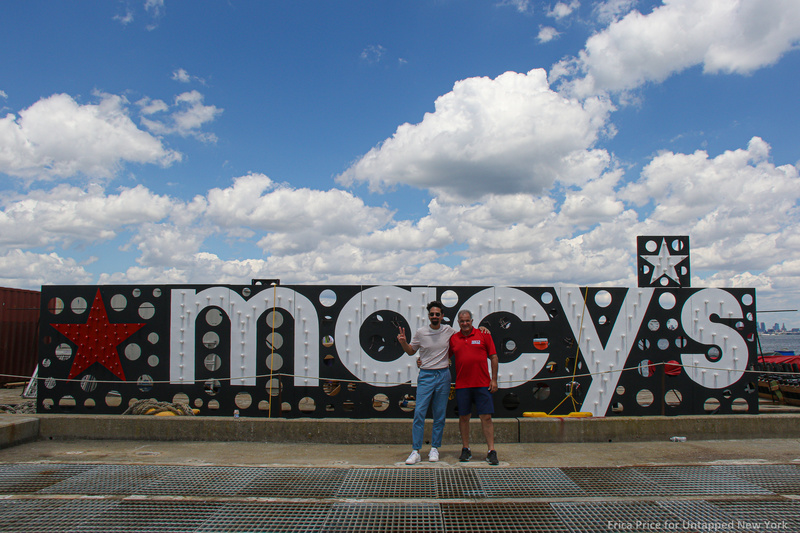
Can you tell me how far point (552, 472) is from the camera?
17.7ft

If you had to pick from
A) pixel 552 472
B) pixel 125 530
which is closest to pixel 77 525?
pixel 125 530

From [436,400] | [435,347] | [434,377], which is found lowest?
[436,400]

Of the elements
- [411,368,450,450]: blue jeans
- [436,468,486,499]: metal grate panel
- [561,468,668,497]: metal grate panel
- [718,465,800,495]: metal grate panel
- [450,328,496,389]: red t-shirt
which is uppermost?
[450,328,496,389]: red t-shirt

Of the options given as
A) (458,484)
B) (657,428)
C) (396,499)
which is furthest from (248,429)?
(657,428)

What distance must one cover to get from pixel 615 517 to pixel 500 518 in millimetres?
942

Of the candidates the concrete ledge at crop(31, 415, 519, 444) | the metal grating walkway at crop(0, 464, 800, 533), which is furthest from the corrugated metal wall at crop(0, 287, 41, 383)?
the metal grating walkway at crop(0, 464, 800, 533)

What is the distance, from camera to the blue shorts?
5.83 m

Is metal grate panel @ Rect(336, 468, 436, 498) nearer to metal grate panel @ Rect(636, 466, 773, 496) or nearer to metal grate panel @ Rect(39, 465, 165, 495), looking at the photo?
metal grate panel @ Rect(39, 465, 165, 495)

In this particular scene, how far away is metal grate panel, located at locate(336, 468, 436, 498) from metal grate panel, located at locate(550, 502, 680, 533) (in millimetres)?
1219

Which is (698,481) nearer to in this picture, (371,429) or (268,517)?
(371,429)

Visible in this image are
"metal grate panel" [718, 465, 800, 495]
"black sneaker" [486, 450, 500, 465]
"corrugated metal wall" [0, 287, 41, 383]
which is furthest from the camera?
"corrugated metal wall" [0, 287, 41, 383]

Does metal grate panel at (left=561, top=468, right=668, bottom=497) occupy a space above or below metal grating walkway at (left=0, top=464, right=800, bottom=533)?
below

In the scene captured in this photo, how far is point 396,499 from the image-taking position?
177 inches

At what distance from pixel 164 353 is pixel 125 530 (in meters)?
4.37
